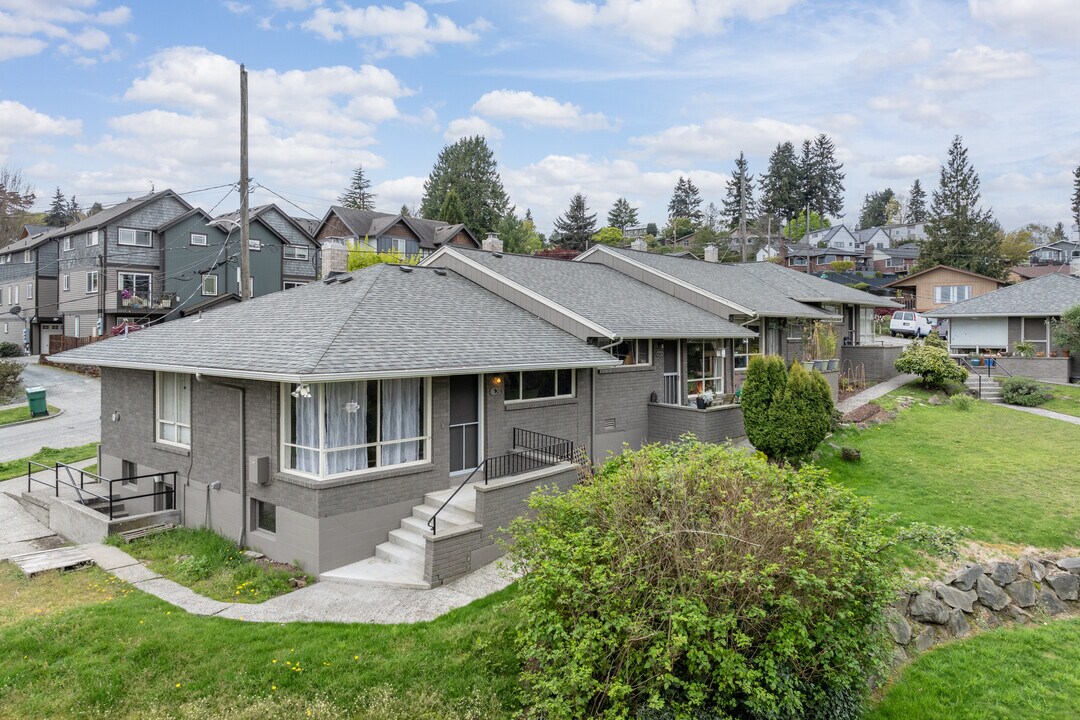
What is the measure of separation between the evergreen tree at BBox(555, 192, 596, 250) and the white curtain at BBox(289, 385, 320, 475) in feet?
204

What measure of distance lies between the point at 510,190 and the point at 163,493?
60.0 meters

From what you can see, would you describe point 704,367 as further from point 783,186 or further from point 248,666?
point 783,186

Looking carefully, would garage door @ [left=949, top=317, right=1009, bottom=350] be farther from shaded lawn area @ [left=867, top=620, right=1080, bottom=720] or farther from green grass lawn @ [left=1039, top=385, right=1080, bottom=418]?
shaded lawn area @ [left=867, top=620, right=1080, bottom=720]

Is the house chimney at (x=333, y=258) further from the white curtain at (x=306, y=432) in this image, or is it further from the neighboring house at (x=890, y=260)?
the neighboring house at (x=890, y=260)

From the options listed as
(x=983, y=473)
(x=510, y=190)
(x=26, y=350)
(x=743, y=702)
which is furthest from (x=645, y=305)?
(x=510, y=190)

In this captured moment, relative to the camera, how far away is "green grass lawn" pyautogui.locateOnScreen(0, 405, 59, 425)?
75.3 feet

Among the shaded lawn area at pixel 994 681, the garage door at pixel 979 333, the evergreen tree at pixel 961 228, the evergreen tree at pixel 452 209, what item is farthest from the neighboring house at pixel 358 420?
the evergreen tree at pixel 961 228

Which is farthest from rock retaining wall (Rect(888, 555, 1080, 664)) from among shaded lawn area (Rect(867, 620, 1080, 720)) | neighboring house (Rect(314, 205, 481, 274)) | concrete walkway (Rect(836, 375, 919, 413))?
neighboring house (Rect(314, 205, 481, 274))

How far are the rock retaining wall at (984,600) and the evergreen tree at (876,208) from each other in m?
122

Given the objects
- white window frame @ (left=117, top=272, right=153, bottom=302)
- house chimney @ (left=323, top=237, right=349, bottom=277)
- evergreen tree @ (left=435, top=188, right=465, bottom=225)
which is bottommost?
house chimney @ (left=323, top=237, right=349, bottom=277)

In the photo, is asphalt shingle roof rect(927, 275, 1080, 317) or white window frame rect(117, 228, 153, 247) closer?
asphalt shingle roof rect(927, 275, 1080, 317)

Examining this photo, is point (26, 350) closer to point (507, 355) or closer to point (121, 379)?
point (121, 379)

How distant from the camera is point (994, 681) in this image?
7.79 meters

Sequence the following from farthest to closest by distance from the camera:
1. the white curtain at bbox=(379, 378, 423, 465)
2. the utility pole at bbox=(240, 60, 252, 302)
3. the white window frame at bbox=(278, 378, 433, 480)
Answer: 1. the utility pole at bbox=(240, 60, 252, 302)
2. the white curtain at bbox=(379, 378, 423, 465)
3. the white window frame at bbox=(278, 378, 433, 480)
